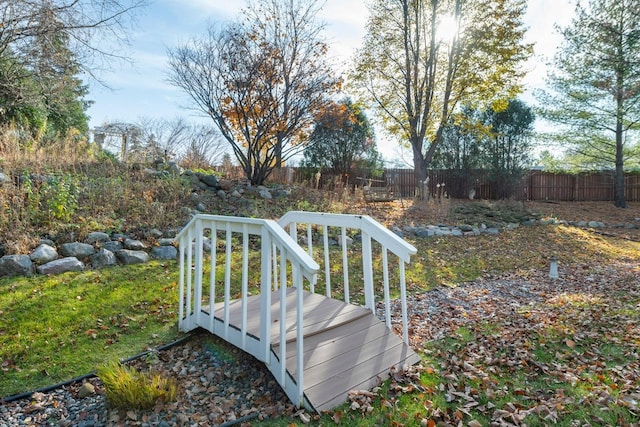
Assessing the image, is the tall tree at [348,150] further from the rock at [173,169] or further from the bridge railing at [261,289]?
the bridge railing at [261,289]

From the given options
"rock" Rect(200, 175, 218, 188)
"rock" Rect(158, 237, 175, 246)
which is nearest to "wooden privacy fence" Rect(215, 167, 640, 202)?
"rock" Rect(200, 175, 218, 188)

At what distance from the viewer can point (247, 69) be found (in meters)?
8.20

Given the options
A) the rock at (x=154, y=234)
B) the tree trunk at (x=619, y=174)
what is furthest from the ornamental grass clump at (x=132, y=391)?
the tree trunk at (x=619, y=174)

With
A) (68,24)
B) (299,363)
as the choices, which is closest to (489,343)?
(299,363)

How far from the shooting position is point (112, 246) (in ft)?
16.2

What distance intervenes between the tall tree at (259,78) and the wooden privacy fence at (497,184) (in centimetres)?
247

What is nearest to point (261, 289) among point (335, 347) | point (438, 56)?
point (335, 347)

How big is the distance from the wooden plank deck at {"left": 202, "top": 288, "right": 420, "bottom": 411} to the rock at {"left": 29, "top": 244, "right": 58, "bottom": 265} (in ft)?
8.98

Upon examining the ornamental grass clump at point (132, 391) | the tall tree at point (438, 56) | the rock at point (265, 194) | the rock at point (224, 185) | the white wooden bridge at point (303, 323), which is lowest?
the ornamental grass clump at point (132, 391)

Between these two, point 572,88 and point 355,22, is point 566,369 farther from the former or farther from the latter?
point 572,88

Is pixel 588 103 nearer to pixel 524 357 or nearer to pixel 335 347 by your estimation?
pixel 524 357

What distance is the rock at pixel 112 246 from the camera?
16.0ft

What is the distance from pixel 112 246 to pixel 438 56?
10448 mm

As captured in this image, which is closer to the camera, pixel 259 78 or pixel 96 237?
pixel 96 237
